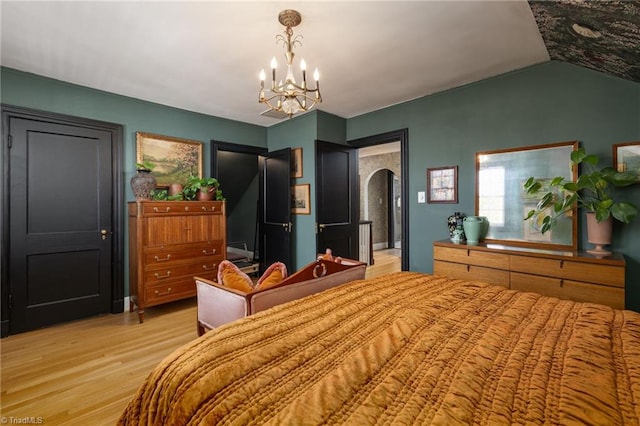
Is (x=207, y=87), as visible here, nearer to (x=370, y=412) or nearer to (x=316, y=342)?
(x=316, y=342)

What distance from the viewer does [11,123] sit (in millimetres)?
2908

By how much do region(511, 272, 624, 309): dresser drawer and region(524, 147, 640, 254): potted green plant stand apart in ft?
1.29

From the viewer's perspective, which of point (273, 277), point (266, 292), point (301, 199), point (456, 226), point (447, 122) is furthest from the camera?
point (301, 199)

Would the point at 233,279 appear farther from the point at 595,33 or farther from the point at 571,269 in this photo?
the point at 595,33

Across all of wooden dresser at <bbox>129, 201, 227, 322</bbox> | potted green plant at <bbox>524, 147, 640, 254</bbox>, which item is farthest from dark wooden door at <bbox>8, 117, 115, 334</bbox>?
potted green plant at <bbox>524, 147, 640, 254</bbox>

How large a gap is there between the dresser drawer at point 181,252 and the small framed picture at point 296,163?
1.56m

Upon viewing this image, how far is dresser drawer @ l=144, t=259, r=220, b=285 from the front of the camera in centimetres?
328

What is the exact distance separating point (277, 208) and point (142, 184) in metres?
1.89

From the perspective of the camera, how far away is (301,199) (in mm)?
4539

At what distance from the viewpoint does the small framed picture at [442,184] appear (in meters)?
3.49

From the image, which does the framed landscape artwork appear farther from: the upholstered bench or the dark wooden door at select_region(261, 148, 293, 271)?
the upholstered bench

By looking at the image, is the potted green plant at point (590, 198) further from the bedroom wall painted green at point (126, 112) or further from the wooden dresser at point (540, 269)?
the bedroom wall painted green at point (126, 112)

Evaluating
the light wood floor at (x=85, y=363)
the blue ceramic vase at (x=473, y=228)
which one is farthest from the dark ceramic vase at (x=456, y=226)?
the light wood floor at (x=85, y=363)

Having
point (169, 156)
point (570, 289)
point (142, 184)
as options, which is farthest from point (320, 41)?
point (570, 289)
